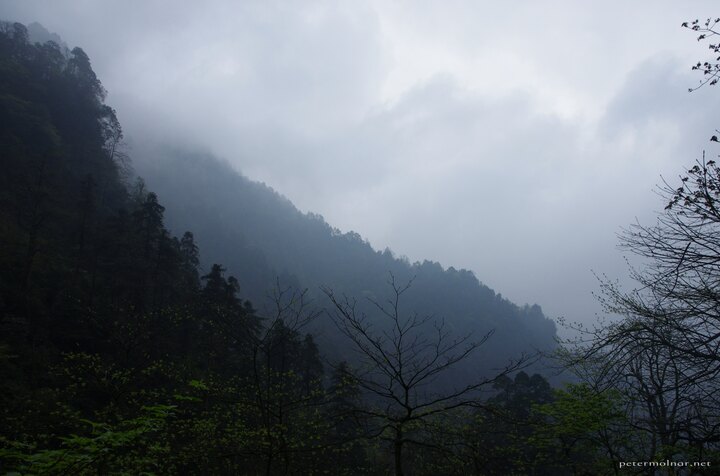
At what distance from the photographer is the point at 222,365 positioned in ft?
78.7

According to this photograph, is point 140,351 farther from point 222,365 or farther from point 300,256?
point 300,256

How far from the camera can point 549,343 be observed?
11325 centimetres

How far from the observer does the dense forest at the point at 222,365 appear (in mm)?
5094

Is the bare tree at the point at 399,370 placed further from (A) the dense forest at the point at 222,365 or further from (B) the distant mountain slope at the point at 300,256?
(B) the distant mountain slope at the point at 300,256

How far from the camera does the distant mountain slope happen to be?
9938 cm

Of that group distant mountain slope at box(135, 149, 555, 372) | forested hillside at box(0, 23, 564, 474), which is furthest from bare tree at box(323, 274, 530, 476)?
distant mountain slope at box(135, 149, 555, 372)

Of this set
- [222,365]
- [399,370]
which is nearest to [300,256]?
[222,365]

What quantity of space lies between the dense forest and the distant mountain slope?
39908 millimetres

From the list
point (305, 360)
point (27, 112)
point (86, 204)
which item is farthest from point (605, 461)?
point (27, 112)

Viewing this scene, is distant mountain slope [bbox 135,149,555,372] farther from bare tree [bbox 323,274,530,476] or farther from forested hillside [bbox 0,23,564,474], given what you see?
bare tree [bbox 323,274,530,476]

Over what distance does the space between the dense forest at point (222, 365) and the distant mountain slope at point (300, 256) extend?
1571 inches

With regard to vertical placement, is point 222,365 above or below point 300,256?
below

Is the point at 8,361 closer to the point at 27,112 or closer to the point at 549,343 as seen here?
the point at 27,112

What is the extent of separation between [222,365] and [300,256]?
95.7 m
